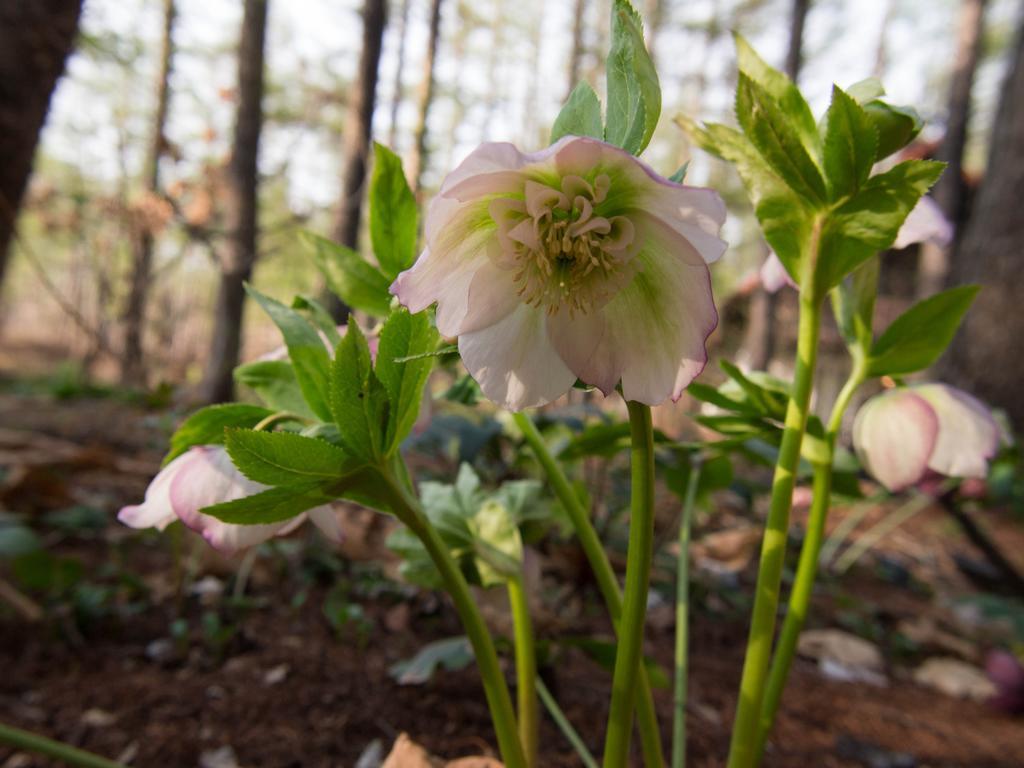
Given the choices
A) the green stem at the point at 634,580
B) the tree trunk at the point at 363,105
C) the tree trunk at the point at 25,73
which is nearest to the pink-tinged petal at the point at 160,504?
the green stem at the point at 634,580

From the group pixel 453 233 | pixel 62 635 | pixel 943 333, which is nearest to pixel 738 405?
pixel 943 333

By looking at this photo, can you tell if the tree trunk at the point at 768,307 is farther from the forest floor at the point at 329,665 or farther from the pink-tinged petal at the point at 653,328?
the pink-tinged petal at the point at 653,328

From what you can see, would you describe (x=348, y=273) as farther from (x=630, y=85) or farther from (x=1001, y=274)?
(x=1001, y=274)

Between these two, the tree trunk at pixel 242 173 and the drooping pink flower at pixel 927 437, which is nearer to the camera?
the drooping pink flower at pixel 927 437

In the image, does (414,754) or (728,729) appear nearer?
(414,754)

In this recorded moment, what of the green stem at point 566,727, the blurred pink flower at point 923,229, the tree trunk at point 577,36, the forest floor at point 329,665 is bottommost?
the forest floor at point 329,665

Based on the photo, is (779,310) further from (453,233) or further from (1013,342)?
(453,233)

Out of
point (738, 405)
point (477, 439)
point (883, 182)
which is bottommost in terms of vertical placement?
point (477, 439)
